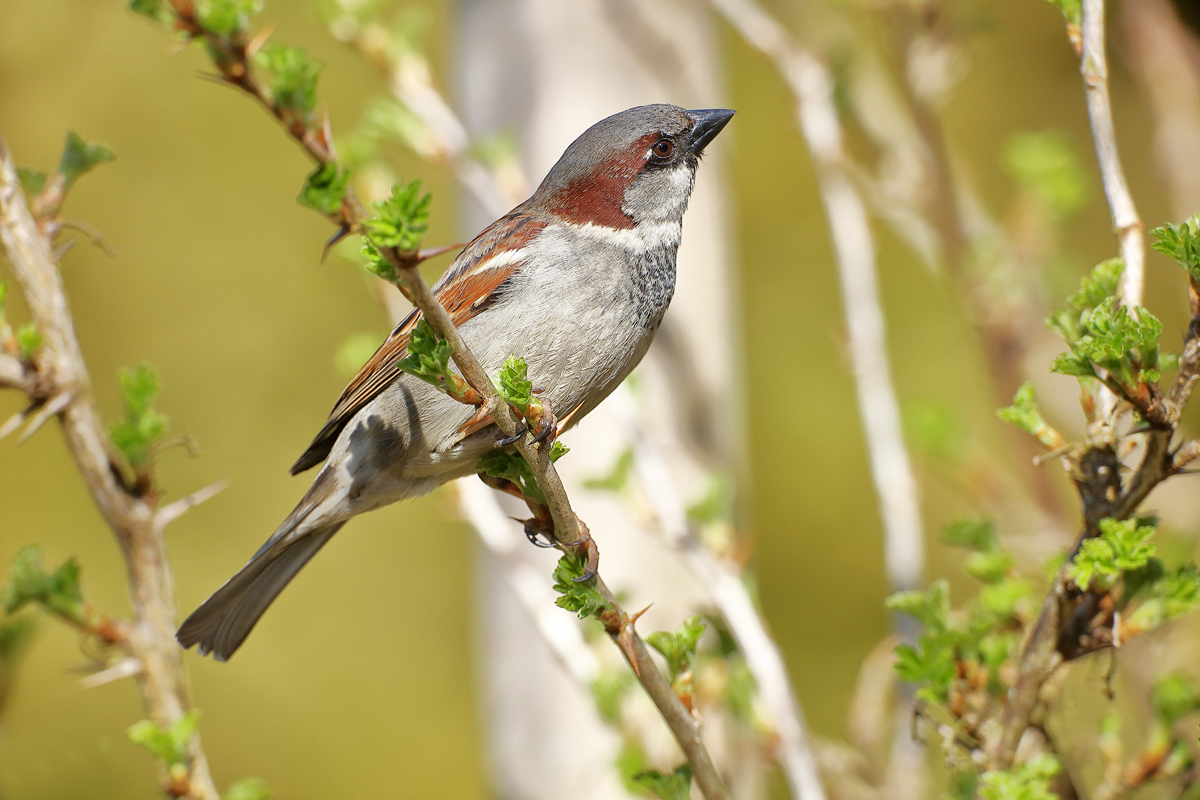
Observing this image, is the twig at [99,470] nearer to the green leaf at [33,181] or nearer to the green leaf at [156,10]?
Result: the green leaf at [33,181]

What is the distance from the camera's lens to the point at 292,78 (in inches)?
46.9

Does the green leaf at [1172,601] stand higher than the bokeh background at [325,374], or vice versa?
the bokeh background at [325,374]

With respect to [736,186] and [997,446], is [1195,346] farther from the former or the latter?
[736,186]

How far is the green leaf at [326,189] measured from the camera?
1.16m

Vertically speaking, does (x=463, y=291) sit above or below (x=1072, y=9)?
above

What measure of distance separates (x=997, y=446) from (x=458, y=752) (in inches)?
140

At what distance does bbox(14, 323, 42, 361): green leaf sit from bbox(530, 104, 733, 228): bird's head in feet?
4.05

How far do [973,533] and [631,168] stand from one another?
1257 mm

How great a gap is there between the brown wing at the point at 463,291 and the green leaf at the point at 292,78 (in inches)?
41.7

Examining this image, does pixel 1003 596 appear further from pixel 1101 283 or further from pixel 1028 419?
pixel 1101 283

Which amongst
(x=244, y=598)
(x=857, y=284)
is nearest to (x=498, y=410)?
(x=244, y=598)

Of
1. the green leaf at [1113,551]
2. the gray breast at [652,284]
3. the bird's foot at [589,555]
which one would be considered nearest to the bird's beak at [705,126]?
the gray breast at [652,284]

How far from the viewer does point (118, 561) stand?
565 centimetres

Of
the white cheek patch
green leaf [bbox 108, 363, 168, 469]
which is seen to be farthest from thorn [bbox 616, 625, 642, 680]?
the white cheek patch
